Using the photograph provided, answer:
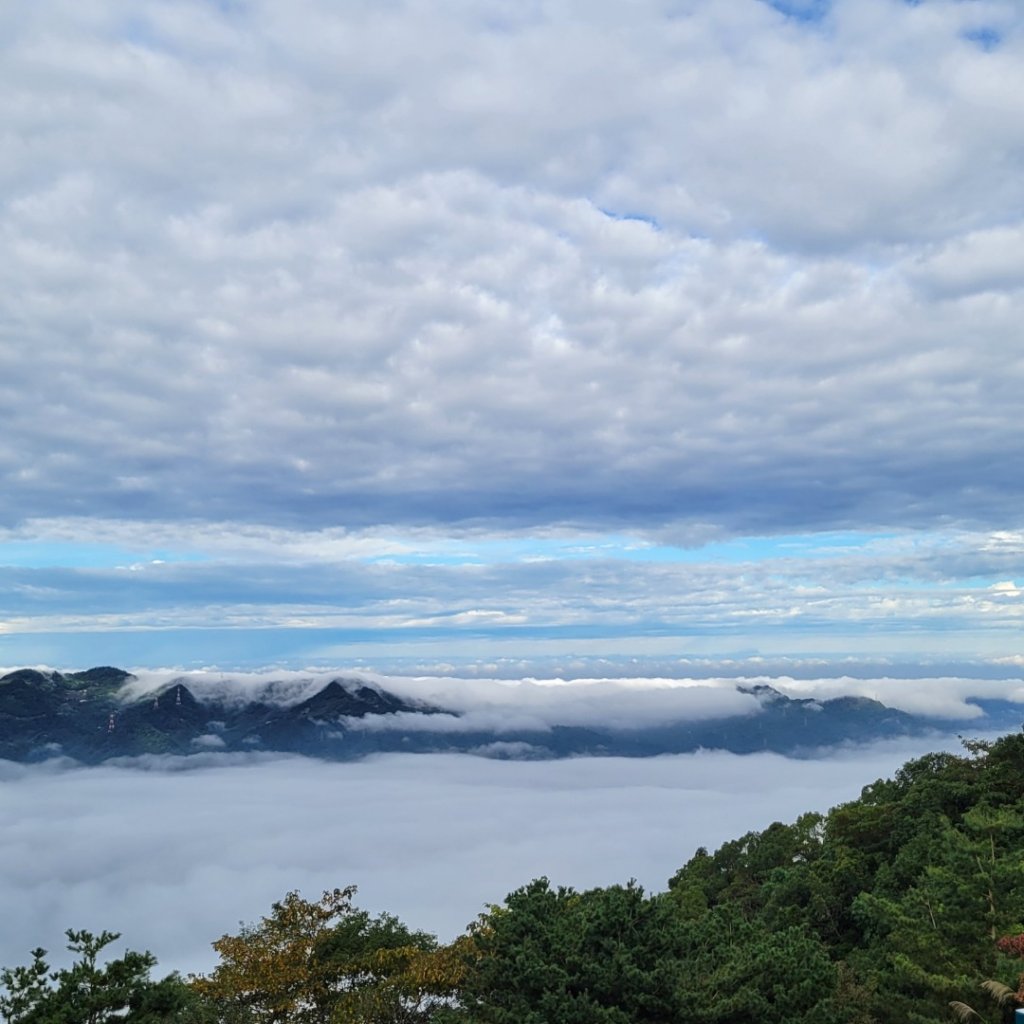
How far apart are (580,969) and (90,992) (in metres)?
12.5

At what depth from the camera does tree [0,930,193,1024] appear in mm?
21438

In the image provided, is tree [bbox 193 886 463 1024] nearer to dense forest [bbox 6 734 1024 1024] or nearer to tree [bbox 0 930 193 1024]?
dense forest [bbox 6 734 1024 1024]

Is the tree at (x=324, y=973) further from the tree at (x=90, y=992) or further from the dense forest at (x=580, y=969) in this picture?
the tree at (x=90, y=992)

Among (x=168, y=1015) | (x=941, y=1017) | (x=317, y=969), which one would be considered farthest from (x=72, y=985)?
(x=941, y=1017)

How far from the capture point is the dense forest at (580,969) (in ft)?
68.2

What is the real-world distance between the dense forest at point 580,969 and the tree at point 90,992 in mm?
39

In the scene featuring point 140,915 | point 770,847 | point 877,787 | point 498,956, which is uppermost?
point 498,956

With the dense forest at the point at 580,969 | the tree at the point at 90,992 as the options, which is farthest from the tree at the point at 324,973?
the tree at the point at 90,992

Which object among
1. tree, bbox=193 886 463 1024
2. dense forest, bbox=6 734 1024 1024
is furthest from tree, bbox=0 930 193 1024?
tree, bbox=193 886 463 1024

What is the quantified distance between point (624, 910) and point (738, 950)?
5516mm

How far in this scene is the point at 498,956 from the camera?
21938mm

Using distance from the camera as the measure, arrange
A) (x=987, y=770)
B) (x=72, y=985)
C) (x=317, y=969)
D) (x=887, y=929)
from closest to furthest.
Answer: (x=72, y=985) → (x=317, y=969) → (x=887, y=929) → (x=987, y=770)

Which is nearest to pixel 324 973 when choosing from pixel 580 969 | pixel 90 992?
pixel 90 992

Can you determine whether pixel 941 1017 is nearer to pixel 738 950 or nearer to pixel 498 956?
pixel 738 950
